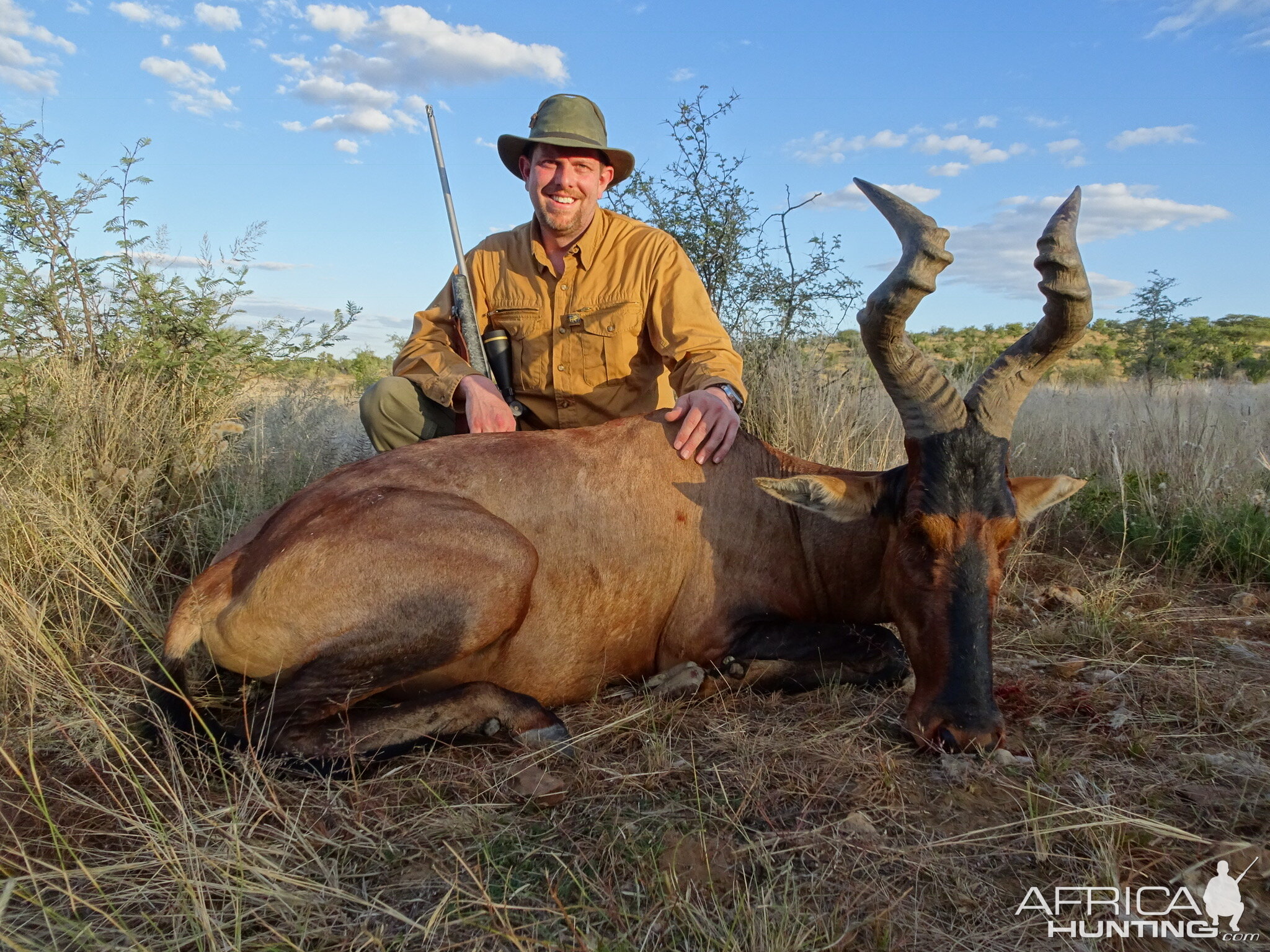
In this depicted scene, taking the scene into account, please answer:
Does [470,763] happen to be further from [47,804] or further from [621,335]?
[621,335]

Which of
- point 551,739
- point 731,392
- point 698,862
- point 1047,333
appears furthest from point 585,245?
point 698,862

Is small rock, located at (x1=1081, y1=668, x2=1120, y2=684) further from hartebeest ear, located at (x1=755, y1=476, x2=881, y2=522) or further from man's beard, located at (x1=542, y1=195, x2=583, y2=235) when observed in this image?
man's beard, located at (x1=542, y1=195, x2=583, y2=235)

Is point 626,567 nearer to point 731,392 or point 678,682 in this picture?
point 678,682

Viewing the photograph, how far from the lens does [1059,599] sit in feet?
16.3

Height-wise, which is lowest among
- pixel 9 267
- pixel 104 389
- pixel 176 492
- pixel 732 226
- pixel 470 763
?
pixel 470 763

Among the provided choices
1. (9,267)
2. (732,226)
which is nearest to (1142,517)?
Result: (732,226)

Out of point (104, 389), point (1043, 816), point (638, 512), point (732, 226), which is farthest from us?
point (732, 226)

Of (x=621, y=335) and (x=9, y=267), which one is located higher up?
(x=9, y=267)

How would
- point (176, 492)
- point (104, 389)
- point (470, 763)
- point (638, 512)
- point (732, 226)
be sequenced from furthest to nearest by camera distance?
point (732, 226)
point (104, 389)
point (176, 492)
point (638, 512)
point (470, 763)

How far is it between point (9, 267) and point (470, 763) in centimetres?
577

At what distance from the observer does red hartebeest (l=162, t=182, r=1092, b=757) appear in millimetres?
3285

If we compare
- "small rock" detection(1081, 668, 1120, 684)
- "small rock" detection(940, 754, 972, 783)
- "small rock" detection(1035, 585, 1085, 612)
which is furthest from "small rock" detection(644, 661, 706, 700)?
"small rock" detection(1035, 585, 1085, 612)

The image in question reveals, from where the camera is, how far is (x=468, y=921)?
2.14 meters

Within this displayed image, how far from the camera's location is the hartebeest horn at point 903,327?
359 centimetres
